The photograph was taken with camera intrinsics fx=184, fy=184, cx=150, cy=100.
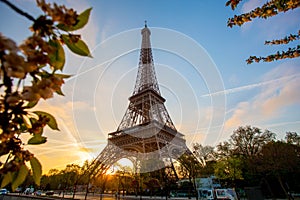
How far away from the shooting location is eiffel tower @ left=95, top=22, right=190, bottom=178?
20797mm

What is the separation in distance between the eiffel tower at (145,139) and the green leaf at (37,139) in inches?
767

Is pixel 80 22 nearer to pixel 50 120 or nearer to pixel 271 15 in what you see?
pixel 50 120

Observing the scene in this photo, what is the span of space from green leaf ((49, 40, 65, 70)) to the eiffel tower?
64.5 feet

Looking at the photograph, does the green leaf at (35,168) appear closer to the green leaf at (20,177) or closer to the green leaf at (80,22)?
the green leaf at (20,177)

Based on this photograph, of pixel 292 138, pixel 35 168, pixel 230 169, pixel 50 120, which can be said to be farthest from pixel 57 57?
pixel 292 138

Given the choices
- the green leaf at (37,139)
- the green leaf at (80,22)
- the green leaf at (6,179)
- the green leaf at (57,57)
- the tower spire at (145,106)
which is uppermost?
the tower spire at (145,106)

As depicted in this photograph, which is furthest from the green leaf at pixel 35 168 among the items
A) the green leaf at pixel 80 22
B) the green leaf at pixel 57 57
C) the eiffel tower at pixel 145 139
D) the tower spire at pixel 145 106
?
the tower spire at pixel 145 106

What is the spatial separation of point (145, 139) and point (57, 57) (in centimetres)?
2039

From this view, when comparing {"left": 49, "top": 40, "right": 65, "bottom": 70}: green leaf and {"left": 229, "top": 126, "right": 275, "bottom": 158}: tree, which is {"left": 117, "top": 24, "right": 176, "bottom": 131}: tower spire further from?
{"left": 49, "top": 40, "right": 65, "bottom": 70}: green leaf

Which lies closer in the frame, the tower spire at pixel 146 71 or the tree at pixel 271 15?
the tree at pixel 271 15

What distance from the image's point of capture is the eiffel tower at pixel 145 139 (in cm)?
2080

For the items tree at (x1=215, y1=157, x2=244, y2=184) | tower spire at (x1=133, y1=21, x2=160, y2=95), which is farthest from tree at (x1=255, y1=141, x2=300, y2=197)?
tower spire at (x1=133, y1=21, x2=160, y2=95)

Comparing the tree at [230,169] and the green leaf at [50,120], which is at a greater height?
the tree at [230,169]

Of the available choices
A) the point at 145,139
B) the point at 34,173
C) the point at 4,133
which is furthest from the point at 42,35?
the point at 145,139
